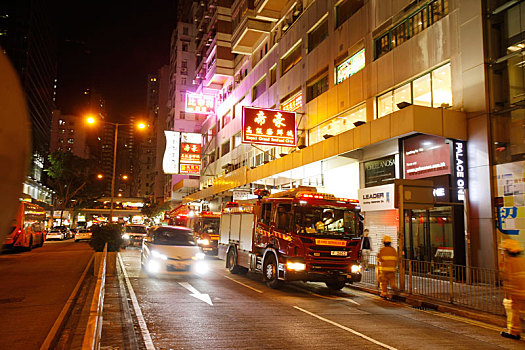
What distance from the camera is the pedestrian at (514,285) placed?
7.70m

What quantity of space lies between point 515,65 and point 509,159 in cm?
322

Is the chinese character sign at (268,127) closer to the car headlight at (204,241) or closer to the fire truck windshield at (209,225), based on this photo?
the fire truck windshield at (209,225)

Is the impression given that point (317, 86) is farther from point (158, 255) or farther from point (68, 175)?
point (68, 175)

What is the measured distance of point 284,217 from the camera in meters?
13.1

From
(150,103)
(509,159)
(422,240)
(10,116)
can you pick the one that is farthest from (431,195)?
(150,103)

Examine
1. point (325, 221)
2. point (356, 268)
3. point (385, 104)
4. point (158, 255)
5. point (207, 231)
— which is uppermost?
point (385, 104)

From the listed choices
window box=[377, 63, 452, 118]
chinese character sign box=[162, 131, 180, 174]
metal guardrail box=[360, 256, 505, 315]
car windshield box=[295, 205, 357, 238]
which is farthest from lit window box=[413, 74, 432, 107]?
chinese character sign box=[162, 131, 180, 174]

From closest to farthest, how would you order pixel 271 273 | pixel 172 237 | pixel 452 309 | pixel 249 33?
1. pixel 452 309
2. pixel 271 273
3. pixel 172 237
4. pixel 249 33

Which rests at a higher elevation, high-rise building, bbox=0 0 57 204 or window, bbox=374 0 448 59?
high-rise building, bbox=0 0 57 204

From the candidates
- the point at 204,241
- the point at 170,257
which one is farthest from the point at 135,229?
the point at 170,257

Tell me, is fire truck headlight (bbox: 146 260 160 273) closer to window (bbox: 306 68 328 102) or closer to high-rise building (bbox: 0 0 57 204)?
window (bbox: 306 68 328 102)

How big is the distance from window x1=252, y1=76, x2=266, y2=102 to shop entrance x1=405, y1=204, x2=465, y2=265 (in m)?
21.3

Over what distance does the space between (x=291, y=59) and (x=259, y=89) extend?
6703 mm

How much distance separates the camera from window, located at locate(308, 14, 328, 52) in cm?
2662
